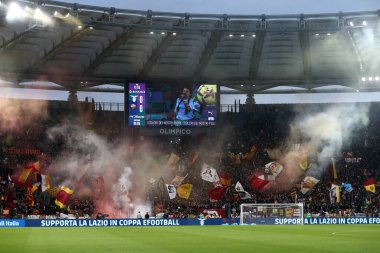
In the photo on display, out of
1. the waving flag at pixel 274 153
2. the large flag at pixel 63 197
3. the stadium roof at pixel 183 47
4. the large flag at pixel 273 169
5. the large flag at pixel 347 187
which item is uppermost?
the stadium roof at pixel 183 47

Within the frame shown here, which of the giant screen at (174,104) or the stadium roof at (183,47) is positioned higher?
the stadium roof at (183,47)

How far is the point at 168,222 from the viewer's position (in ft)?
146

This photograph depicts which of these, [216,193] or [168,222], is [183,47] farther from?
[168,222]

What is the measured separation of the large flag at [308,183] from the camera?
54528 millimetres

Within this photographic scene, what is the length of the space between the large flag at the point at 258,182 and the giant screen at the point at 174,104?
25.4ft

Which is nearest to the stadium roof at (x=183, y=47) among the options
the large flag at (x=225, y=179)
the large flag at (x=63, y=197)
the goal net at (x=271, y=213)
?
the large flag at (x=225, y=179)

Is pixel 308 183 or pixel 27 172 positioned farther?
pixel 308 183

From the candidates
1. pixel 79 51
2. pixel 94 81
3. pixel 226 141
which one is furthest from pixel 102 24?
pixel 226 141

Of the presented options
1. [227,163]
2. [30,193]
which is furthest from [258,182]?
[30,193]

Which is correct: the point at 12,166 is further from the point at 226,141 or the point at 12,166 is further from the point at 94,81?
the point at 226,141

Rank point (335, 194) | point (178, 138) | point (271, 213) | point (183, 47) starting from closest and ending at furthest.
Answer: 1. point (271, 213)
2. point (335, 194)
3. point (183, 47)
4. point (178, 138)

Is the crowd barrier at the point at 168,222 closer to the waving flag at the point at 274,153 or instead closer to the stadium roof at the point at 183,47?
the waving flag at the point at 274,153

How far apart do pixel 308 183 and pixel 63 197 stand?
2275 centimetres

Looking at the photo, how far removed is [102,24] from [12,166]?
16380mm
